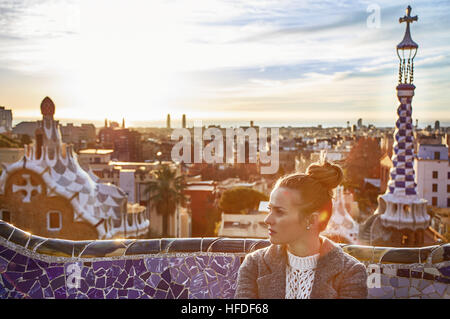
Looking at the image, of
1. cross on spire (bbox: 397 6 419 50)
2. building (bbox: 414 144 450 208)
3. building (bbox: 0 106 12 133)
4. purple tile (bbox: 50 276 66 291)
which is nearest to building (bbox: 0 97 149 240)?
building (bbox: 0 106 12 133)

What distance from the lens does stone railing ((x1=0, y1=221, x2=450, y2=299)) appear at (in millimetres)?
3699

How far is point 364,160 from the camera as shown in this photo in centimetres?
3672

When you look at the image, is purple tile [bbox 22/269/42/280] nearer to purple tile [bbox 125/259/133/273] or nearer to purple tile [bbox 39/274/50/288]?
purple tile [bbox 39/274/50/288]

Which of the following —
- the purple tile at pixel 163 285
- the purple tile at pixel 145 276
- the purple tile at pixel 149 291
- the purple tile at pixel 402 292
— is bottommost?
the purple tile at pixel 149 291

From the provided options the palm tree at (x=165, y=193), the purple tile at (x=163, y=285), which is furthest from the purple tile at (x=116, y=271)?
the palm tree at (x=165, y=193)

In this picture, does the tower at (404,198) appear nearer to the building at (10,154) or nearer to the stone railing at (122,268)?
the stone railing at (122,268)

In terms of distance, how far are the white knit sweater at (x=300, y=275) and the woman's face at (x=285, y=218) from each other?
136mm

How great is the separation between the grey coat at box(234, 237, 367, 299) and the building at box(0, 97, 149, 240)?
13.2m

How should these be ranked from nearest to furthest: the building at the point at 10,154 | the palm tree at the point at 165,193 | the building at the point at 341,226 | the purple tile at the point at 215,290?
1. the purple tile at the point at 215,290
2. the building at the point at 341,226
3. the palm tree at the point at 165,193
4. the building at the point at 10,154

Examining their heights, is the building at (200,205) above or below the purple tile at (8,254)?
below

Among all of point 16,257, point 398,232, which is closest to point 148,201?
point 398,232

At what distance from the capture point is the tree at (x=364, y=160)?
119 feet
